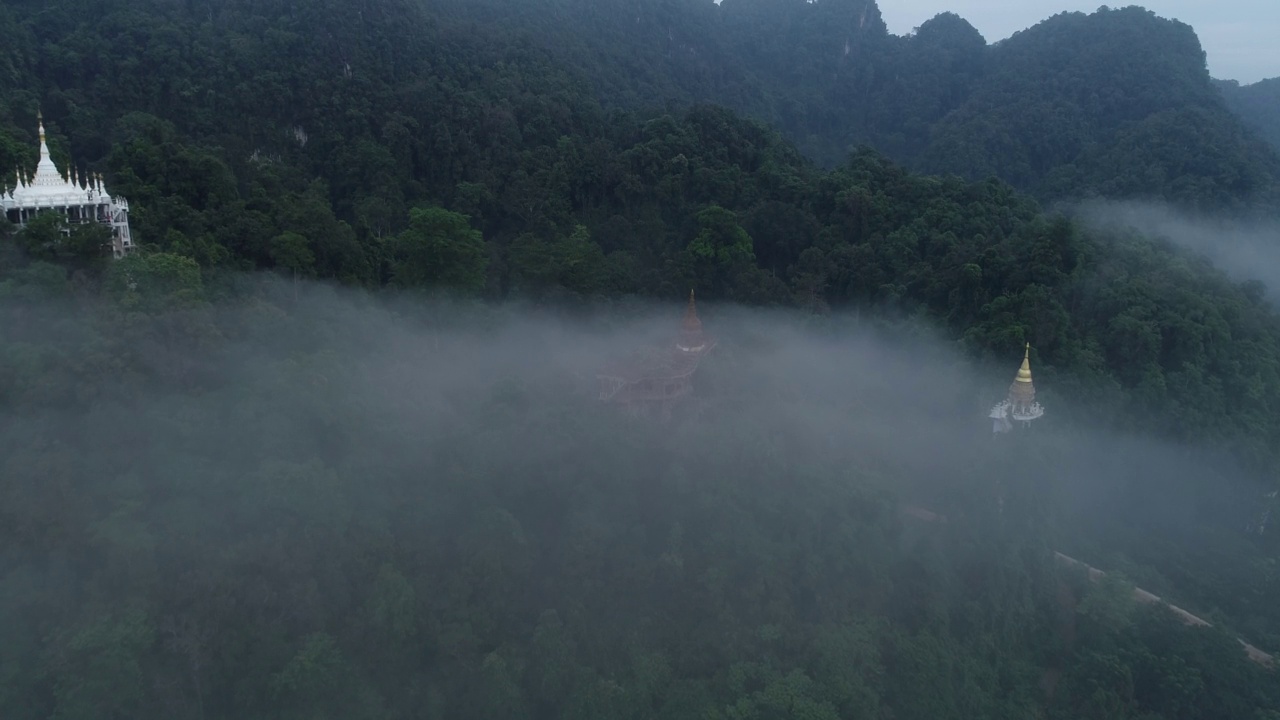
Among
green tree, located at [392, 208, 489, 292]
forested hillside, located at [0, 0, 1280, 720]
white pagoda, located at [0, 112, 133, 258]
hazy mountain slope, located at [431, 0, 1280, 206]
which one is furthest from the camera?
hazy mountain slope, located at [431, 0, 1280, 206]

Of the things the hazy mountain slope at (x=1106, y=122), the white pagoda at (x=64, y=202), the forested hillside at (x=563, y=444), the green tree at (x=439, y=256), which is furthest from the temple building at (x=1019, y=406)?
the hazy mountain slope at (x=1106, y=122)

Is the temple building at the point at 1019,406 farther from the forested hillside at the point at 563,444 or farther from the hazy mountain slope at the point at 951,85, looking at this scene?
the hazy mountain slope at the point at 951,85

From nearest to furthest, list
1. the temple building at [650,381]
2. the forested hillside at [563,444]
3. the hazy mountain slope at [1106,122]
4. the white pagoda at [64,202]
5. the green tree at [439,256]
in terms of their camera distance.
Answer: the forested hillside at [563,444] < the temple building at [650,381] < the white pagoda at [64,202] < the green tree at [439,256] < the hazy mountain slope at [1106,122]

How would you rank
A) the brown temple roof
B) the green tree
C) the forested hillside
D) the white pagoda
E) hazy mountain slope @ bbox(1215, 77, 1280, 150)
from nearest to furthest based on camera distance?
1. the forested hillside
2. the brown temple roof
3. the white pagoda
4. the green tree
5. hazy mountain slope @ bbox(1215, 77, 1280, 150)

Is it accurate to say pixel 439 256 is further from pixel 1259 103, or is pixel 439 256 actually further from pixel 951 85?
pixel 1259 103

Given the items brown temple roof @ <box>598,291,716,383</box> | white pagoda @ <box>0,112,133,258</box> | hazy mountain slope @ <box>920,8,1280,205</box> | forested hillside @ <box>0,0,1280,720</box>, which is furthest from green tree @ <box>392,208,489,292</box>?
hazy mountain slope @ <box>920,8,1280,205</box>

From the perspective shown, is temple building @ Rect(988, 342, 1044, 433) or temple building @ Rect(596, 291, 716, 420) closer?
temple building @ Rect(596, 291, 716, 420)

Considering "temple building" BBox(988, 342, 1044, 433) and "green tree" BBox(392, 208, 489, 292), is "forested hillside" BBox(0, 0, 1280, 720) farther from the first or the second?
"temple building" BBox(988, 342, 1044, 433)

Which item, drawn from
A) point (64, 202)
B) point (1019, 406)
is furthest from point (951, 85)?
point (64, 202)
